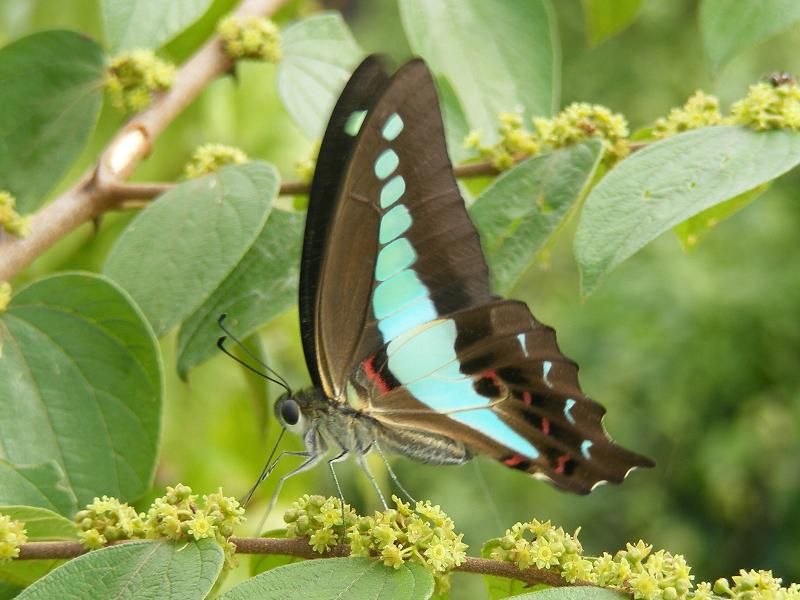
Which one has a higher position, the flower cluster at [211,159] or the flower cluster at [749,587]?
the flower cluster at [211,159]

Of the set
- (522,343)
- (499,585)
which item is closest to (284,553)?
(499,585)

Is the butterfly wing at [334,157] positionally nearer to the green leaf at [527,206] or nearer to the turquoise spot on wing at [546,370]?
the green leaf at [527,206]

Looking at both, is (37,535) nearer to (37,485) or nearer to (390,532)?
(37,485)

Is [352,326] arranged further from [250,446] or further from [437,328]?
[250,446]

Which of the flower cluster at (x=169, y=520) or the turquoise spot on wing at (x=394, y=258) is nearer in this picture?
the flower cluster at (x=169, y=520)

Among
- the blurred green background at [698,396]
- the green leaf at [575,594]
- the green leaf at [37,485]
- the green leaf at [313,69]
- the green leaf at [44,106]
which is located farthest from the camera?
the blurred green background at [698,396]

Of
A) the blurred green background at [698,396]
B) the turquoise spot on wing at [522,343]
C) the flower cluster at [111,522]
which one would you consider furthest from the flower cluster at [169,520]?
the blurred green background at [698,396]

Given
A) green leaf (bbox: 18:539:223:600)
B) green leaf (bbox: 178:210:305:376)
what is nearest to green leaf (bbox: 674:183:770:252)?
green leaf (bbox: 178:210:305:376)

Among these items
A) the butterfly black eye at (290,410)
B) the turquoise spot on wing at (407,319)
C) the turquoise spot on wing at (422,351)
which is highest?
the turquoise spot on wing at (407,319)
